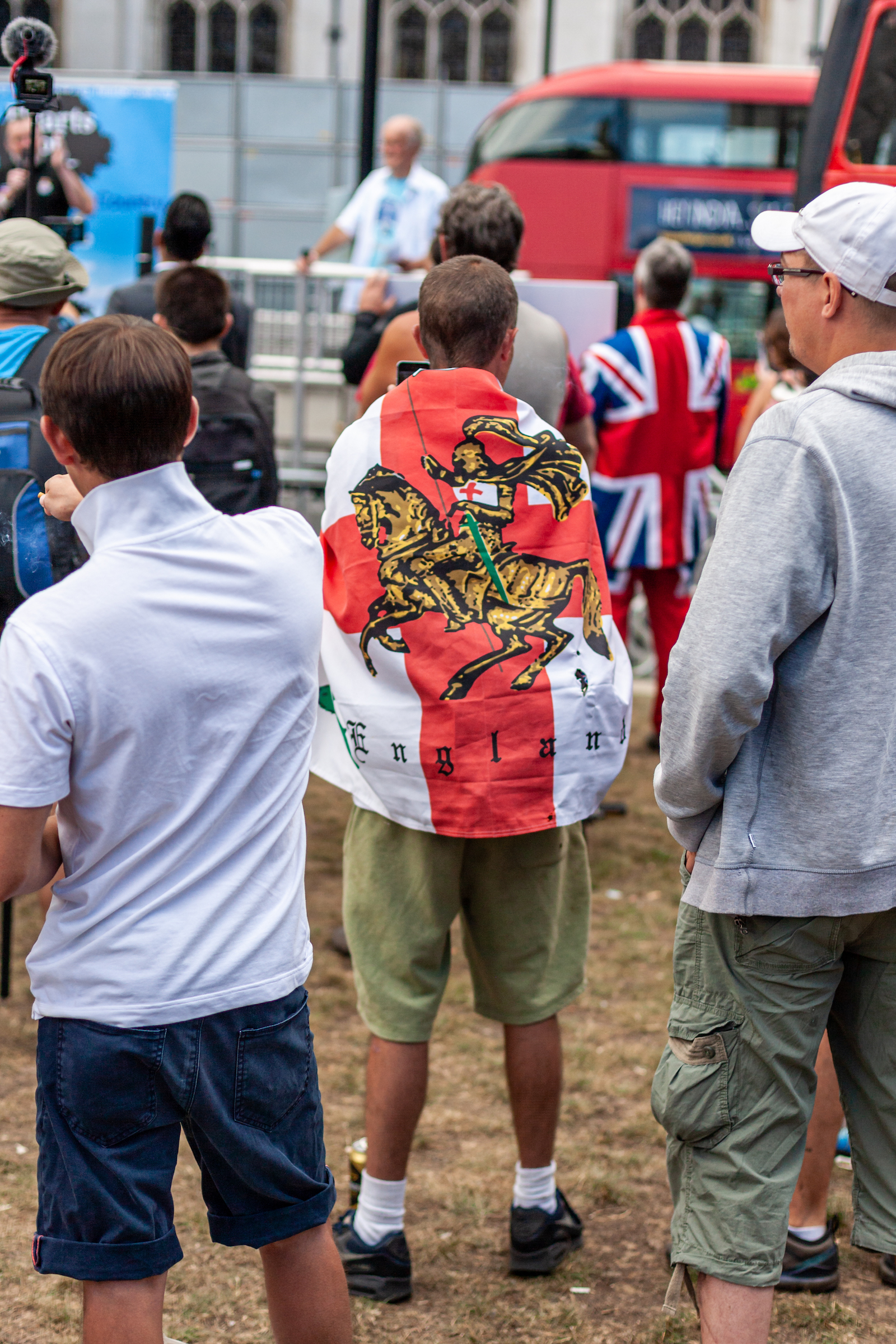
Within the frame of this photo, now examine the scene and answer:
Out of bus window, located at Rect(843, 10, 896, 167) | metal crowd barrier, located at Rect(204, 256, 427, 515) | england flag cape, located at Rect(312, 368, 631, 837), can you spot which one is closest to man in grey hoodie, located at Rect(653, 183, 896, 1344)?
england flag cape, located at Rect(312, 368, 631, 837)

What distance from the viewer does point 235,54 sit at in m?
26.3

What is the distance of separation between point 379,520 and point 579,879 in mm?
826

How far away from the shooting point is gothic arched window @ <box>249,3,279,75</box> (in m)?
26.1

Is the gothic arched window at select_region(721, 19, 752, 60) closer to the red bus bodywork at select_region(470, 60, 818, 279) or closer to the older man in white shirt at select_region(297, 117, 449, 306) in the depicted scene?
the red bus bodywork at select_region(470, 60, 818, 279)

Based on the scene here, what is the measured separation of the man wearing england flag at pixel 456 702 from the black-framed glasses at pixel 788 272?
61 centimetres

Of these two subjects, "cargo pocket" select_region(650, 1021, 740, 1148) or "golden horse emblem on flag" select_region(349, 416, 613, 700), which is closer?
"cargo pocket" select_region(650, 1021, 740, 1148)

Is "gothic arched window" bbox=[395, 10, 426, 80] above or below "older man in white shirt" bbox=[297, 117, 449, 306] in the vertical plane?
above

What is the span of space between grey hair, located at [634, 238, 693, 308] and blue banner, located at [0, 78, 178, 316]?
3.65 metres

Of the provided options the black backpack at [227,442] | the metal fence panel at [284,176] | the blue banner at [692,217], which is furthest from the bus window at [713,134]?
the black backpack at [227,442]

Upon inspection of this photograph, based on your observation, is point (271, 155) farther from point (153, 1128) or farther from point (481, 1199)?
point (153, 1128)

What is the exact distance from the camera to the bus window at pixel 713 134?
45.1 feet

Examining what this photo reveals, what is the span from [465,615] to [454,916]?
24.7 inches

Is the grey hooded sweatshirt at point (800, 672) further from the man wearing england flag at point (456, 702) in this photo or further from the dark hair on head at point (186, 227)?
the dark hair on head at point (186, 227)

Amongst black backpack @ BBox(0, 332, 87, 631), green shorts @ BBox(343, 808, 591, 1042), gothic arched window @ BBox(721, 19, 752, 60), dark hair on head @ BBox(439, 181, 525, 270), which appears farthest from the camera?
gothic arched window @ BBox(721, 19, 752, 60)
